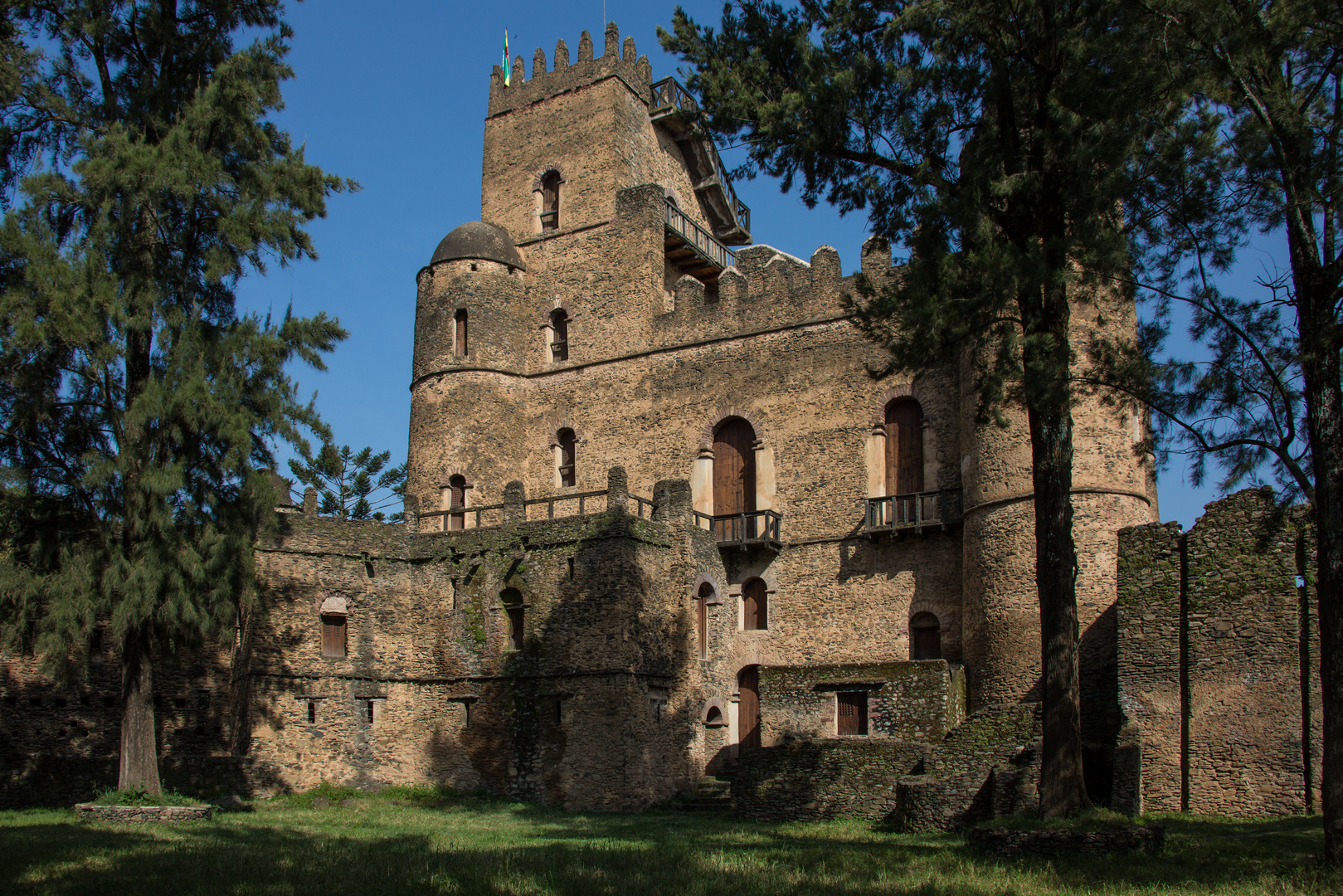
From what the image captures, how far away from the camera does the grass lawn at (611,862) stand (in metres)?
11.5

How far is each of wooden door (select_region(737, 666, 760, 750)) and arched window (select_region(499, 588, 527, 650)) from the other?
502 cm

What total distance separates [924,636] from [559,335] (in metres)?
12.5

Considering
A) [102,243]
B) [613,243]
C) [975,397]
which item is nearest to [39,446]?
[102,243]

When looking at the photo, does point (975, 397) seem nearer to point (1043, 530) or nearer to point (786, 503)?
→ point (786, 503)

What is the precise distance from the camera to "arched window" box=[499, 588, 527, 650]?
2489cm

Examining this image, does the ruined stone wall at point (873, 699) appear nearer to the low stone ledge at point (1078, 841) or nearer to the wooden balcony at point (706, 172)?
the low stone ledge at point (1078, 841)

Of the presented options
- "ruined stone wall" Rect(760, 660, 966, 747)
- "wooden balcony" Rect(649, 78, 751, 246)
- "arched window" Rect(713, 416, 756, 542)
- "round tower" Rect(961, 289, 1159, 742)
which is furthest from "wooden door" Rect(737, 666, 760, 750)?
"wooden balcony" Rect(649, 78, 751, 246)

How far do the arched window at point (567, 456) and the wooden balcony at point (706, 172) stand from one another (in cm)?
896

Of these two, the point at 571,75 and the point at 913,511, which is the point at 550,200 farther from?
the point at 913,511

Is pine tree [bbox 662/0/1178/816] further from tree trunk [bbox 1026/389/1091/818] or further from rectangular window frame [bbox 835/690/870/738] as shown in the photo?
rectangular window frame [bbox 835/690/870/738]

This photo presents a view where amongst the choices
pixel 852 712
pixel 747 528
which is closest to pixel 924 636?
pixel 852 712

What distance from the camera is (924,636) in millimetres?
24141

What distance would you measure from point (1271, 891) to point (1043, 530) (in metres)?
4.84

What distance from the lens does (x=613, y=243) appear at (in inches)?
1178
